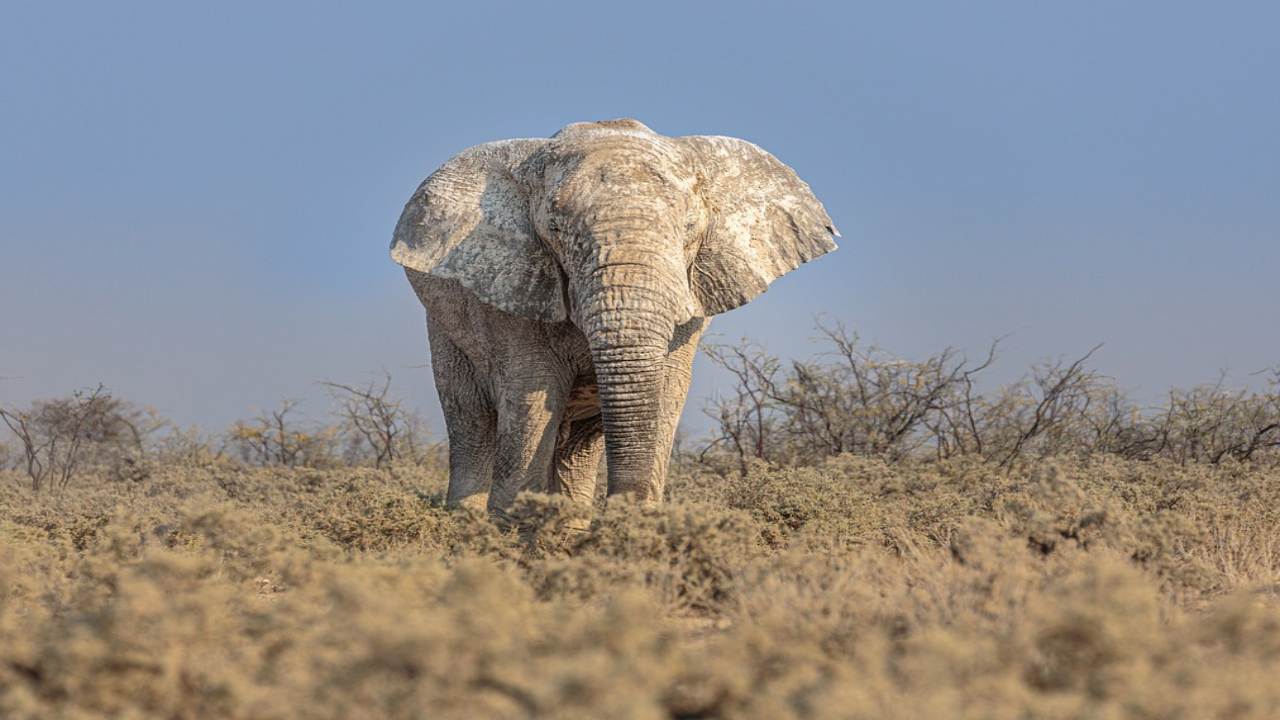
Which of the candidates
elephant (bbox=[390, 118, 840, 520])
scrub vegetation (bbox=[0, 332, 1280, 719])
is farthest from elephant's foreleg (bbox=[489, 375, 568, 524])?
scrub vegetation (bbox=[0, 332, 1280, 719])

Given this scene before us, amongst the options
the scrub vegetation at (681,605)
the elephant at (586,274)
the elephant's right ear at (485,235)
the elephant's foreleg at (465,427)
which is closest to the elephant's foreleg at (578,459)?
the elephant at (586,274)

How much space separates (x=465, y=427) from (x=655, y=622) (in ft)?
16.0

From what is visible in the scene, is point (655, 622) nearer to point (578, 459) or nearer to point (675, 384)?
point (675, 384)

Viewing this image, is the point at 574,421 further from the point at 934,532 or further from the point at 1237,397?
the point at 1237,397

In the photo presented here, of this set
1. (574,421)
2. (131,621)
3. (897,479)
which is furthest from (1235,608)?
(897,479)

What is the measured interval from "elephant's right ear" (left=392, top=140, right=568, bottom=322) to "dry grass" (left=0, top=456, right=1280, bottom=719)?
151cm

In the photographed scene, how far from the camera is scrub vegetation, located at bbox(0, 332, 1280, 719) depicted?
3.05m

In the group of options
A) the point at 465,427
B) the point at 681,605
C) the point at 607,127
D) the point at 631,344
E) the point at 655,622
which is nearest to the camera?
the point at 655,622

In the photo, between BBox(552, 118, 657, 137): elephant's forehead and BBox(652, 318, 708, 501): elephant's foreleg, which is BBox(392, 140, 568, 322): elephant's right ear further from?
BBox(652, 318, 708, 501): elephant's foreleg

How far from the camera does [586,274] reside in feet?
22.0

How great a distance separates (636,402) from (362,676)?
375 centimetres

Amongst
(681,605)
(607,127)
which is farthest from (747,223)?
(681,605)

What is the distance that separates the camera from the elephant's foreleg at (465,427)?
8.89m

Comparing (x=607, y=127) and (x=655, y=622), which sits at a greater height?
(x=607, y=127)
